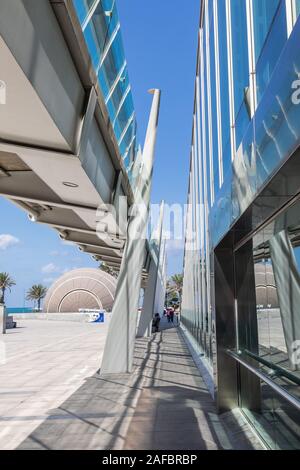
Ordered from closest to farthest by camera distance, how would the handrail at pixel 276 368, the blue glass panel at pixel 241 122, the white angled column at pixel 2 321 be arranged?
the handrail at pixel 276 368, the blue glass panel at pixel 241 122, the white angled column at pixel 2 321

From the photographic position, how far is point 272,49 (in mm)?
4504

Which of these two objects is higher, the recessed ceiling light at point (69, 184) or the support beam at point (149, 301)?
the recessed ceiling light at point (69, 184)

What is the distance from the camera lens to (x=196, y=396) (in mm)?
8945

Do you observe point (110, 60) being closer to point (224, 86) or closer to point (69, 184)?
point (224, 86)

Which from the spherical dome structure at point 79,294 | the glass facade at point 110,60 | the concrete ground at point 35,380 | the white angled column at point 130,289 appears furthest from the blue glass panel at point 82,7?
the spherical dome structure at point 79,294

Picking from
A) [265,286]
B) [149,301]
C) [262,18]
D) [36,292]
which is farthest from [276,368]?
[36,292]

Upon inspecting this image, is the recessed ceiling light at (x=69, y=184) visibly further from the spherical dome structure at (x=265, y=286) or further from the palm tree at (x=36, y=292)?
the palm tree at (x=36, y=292)

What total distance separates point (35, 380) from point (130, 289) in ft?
12.4

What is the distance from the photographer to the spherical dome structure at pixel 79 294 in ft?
229

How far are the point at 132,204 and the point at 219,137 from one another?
4988 millimetres

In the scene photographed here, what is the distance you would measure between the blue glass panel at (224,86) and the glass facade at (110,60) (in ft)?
6.48

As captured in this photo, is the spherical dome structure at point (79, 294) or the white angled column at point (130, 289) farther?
the spherical dome structure at point (79, 294)

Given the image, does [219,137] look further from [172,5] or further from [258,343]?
[258,343]
